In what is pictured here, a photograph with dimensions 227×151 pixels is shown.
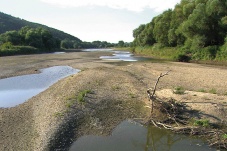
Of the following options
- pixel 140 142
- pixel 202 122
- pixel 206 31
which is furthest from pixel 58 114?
pixel 206 31

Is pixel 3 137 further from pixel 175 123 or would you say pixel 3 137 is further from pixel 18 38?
pixel 18 38

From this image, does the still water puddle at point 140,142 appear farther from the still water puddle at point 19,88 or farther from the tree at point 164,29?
the tree at point 164,29

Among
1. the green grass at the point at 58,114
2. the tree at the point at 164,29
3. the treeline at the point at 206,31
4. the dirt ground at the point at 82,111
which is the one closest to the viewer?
the dirt ground at the point at 82,111

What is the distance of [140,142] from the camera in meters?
14.8

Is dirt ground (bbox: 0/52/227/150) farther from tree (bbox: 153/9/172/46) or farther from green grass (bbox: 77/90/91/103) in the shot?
tree (bbox: 153/9/172/46)

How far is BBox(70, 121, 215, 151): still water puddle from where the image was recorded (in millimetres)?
14000

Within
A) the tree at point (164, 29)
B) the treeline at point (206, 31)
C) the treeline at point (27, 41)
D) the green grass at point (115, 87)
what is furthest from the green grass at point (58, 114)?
the treeline at point (27, 41)

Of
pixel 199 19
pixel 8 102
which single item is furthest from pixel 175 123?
pixel 199 19

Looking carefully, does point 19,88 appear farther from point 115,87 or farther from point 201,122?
point 201,122

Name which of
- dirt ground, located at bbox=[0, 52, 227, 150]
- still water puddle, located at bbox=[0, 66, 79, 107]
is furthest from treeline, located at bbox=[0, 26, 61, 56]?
dirt ground, located at bbox=[0, 52, 227, 150]

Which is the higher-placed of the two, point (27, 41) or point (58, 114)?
point (27, 41)

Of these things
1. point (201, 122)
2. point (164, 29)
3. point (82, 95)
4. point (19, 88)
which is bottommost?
point (19, 88)

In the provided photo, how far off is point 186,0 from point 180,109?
64471mm

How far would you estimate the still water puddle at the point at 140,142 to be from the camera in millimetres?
14000
